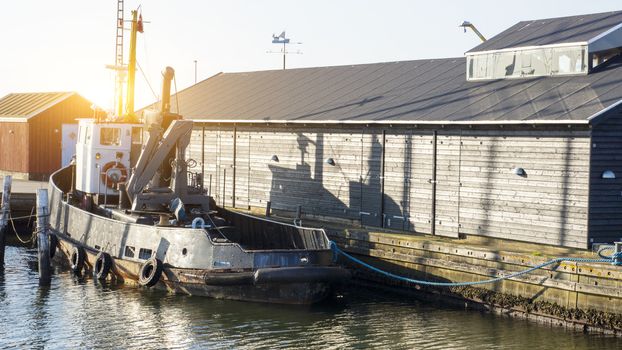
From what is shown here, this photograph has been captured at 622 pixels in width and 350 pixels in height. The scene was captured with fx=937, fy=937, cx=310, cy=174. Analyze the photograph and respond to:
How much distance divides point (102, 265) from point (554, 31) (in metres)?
14.7

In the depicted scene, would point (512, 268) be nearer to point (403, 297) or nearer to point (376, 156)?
point (403, 297)

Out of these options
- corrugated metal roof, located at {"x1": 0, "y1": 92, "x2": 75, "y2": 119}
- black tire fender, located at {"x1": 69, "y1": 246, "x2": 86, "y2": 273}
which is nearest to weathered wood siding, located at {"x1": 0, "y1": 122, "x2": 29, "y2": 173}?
corrugated metal roof, located at {"x1": 0, "y1": 92, "x2": 75, "y2": 119}

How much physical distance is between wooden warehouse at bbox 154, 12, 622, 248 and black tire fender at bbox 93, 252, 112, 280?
7.48 meters

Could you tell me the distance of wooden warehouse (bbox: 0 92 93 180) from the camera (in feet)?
155

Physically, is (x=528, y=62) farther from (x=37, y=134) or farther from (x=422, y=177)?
(x=37, y=134)

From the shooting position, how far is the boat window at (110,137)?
94.4 feet

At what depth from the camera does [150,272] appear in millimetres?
23453

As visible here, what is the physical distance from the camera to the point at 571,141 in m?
22.7

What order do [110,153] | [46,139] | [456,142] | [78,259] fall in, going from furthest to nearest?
[46,139] → [110,153] → [78,259] → [456,142]

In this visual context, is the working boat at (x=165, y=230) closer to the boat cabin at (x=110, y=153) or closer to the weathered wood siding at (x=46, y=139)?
the boat cabin at (x=110, y=153)

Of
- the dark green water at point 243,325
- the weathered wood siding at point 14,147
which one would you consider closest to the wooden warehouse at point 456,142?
the dark green water at point 243,325

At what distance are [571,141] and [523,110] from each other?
193cm

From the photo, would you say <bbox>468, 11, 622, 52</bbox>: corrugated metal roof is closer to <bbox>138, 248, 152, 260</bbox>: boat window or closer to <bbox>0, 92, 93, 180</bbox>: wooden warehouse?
<bbox>138, 248, 152, 260</bbox>: boat window

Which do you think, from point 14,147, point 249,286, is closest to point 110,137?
point 249,286
